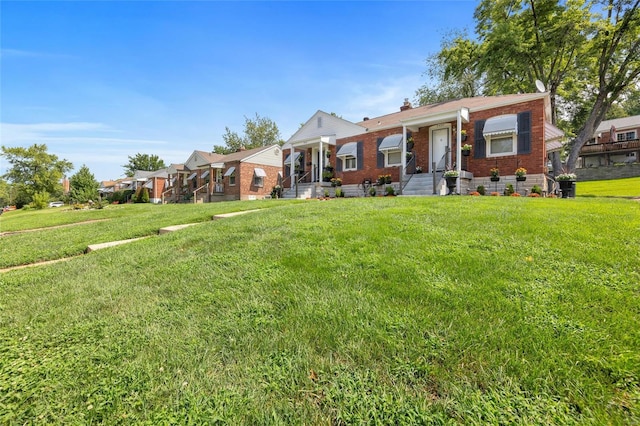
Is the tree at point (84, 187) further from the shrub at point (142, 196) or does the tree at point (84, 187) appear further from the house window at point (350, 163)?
the house window at point (350, 163)

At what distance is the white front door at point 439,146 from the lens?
527 inches

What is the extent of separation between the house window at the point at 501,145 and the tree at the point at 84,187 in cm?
2831

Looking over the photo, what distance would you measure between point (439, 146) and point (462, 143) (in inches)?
44.0

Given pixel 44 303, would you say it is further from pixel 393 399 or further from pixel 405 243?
pixel 405 243

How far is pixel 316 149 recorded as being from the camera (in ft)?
61.4

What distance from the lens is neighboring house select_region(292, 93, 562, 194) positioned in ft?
36.5

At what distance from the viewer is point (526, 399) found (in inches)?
62.7

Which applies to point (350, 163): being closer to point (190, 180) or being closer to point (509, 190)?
point (509, 190)

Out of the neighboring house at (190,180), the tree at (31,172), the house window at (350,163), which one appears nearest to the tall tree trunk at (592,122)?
the house window at (350,163)

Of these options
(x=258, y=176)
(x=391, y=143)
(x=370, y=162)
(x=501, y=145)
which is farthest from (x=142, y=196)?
(x=501, y=145)

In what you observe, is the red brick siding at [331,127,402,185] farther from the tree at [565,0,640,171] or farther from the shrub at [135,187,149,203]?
the shrub at [135,187,149,203]

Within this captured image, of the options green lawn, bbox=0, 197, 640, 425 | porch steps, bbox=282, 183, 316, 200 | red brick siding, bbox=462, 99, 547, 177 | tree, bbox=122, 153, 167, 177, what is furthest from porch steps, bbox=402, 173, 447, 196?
tree, bbox=122, 153, 167, 177

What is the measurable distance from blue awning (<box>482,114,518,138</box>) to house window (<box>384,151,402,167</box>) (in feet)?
13.6

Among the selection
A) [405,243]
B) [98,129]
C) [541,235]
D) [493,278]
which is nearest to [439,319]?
[493,278]
